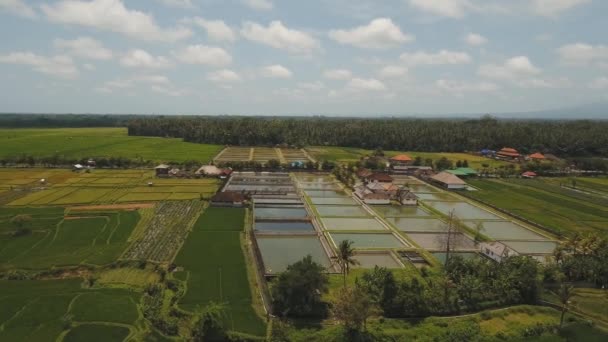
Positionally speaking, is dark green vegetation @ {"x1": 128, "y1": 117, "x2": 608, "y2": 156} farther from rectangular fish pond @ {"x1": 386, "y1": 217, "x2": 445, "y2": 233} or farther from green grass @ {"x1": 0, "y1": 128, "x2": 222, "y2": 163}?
rectangular fish pond @ {"x1": 386, "y1": 217, "x2": 445, "y2": 233}

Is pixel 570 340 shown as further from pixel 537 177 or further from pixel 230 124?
pixel 230 124

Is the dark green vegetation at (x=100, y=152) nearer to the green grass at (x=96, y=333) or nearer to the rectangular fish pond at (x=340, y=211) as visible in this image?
the rectangular fish pond at (x=340, y=211)

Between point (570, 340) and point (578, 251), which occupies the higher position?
point (578, 251)

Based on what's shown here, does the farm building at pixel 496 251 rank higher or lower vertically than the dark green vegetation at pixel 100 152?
lower

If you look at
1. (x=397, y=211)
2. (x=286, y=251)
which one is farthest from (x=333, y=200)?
(x=286, y=251)

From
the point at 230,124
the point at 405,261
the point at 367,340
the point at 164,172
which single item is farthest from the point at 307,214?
the point at 230,124

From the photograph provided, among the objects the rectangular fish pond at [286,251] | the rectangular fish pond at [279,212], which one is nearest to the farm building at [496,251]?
the rectangular fish pond at [286,251]

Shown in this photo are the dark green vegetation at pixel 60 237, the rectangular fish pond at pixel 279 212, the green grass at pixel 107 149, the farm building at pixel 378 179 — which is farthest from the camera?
the green grass at pixel 107 149
